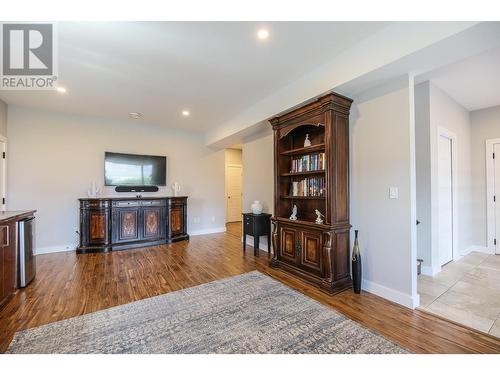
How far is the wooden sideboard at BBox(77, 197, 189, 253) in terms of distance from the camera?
4230mm

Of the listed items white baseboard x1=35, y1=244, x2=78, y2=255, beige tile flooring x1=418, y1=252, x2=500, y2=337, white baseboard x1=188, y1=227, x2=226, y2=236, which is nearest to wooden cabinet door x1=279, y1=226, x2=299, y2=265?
beige tile flooring x1=418, y1=252, x2=500, y2=337

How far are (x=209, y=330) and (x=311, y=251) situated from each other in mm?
1532

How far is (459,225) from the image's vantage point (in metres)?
3.94

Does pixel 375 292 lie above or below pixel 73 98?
below

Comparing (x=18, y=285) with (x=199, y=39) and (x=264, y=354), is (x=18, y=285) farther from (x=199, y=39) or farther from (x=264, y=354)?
(x=199, y=39)

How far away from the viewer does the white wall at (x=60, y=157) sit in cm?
408

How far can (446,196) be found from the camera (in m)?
3.58

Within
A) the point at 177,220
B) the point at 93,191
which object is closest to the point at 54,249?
the point at 93,191

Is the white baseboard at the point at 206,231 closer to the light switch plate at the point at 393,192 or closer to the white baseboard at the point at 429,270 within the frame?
the white baseboard at the point at 429,270

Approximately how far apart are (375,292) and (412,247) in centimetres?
68

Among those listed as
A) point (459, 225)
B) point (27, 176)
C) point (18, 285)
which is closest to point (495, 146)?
point (459, 225)

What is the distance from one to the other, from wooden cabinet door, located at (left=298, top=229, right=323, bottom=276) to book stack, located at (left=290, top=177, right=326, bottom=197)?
1.80 ft

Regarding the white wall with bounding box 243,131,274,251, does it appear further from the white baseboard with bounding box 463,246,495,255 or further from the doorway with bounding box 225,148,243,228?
the white baseboard with bounding box 463,246,495,255
